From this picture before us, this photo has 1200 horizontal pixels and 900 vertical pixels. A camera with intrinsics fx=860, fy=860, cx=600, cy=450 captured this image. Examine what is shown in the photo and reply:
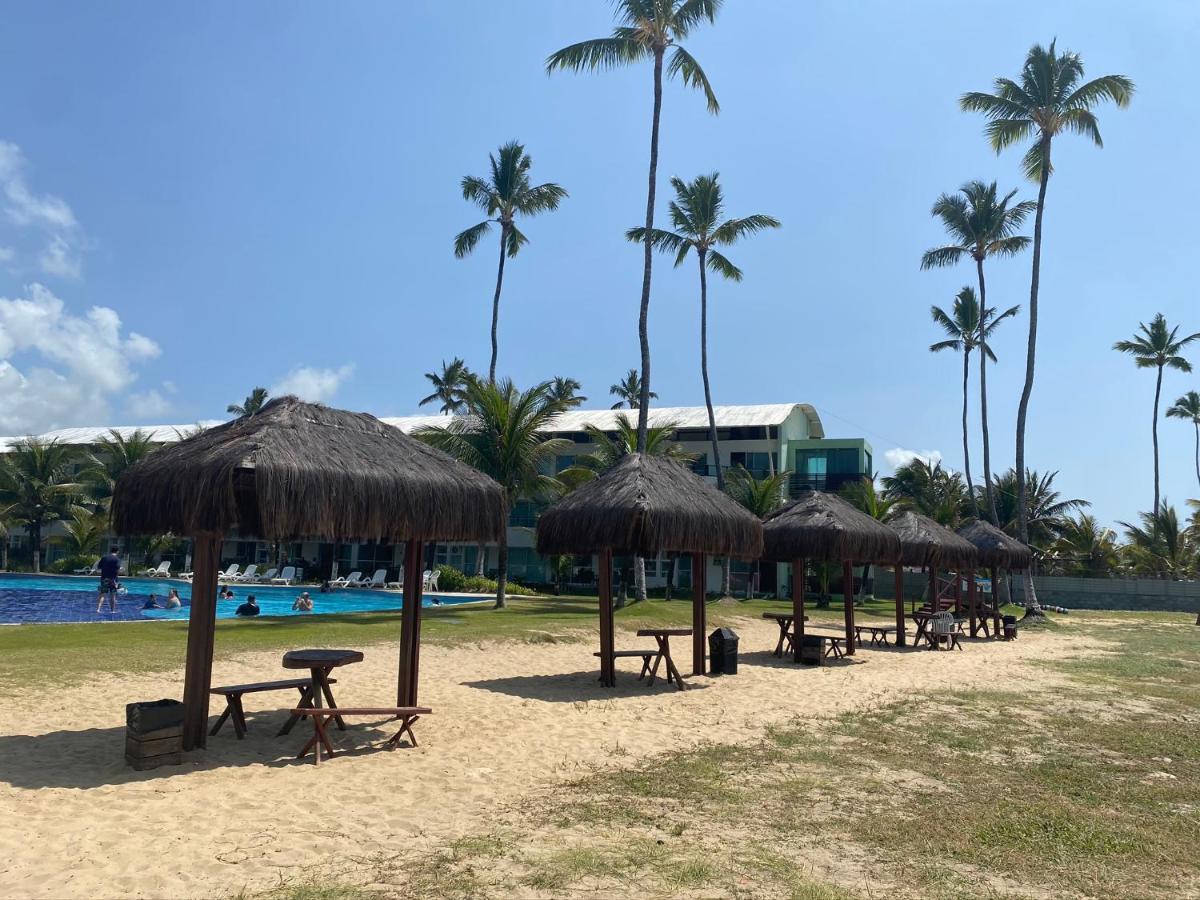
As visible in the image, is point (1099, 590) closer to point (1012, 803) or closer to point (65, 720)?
point (1012, 803)

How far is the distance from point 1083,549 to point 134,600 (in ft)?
133

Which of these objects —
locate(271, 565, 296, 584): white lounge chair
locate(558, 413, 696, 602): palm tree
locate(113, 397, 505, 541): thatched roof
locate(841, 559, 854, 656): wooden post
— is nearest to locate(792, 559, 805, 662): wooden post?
locate(841, 559, 854, 656): wooden post

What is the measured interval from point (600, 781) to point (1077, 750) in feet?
15.3

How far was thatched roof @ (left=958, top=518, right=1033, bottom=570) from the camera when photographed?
22.3 metres

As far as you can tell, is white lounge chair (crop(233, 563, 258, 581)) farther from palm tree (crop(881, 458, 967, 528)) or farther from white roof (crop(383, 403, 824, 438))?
palm tree (crop(881, 458, 967, 528))

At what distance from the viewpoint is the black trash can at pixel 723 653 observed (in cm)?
1277

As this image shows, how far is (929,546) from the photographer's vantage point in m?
18.5

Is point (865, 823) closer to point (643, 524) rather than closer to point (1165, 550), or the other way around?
point (643, 524)

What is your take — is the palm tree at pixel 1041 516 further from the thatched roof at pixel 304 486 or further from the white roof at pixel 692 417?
the thatched roof at pixel 304 486

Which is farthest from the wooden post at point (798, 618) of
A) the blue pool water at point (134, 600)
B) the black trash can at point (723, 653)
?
the blue pool water at point (134, 600)

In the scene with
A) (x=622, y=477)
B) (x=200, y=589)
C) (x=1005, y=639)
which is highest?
(x=622, y=477)

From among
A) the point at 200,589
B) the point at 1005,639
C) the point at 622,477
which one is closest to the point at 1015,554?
the point at 1005,639

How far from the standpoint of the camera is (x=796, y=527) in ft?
50.0

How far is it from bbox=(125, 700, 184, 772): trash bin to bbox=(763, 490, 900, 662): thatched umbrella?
1038cm
